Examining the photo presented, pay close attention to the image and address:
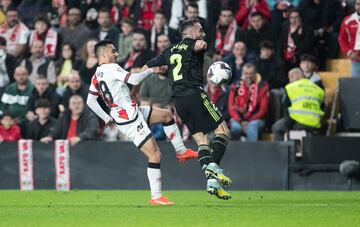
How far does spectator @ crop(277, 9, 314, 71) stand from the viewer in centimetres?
2039

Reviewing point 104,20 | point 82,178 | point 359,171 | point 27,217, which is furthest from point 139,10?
point 27,217

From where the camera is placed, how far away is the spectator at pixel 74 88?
2055 centimetres

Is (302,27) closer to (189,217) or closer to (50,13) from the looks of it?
(50,13)

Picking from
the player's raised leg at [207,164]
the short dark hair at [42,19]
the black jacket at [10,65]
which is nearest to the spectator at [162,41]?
the short dark hair at [42,19]

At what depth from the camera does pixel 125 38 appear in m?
21.5

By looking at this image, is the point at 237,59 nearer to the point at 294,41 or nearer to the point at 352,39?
the point at 294,41

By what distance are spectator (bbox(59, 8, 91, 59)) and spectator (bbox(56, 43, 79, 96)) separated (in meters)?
0.30

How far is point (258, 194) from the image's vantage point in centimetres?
1667

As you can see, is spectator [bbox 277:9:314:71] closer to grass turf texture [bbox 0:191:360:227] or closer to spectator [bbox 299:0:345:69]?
spectator [bbox 299:0:345:69]

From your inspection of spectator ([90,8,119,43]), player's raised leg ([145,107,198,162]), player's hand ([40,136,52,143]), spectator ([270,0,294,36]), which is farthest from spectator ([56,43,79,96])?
player's raised leg ([145,107,198,162])

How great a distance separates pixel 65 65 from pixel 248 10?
12.3ft


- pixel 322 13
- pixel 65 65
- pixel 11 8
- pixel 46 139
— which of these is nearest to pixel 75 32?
pixel 65 65

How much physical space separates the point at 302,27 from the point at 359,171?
575cm

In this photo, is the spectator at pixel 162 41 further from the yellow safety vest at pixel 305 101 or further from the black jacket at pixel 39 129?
the yellow safety vest at pixel 305 101
